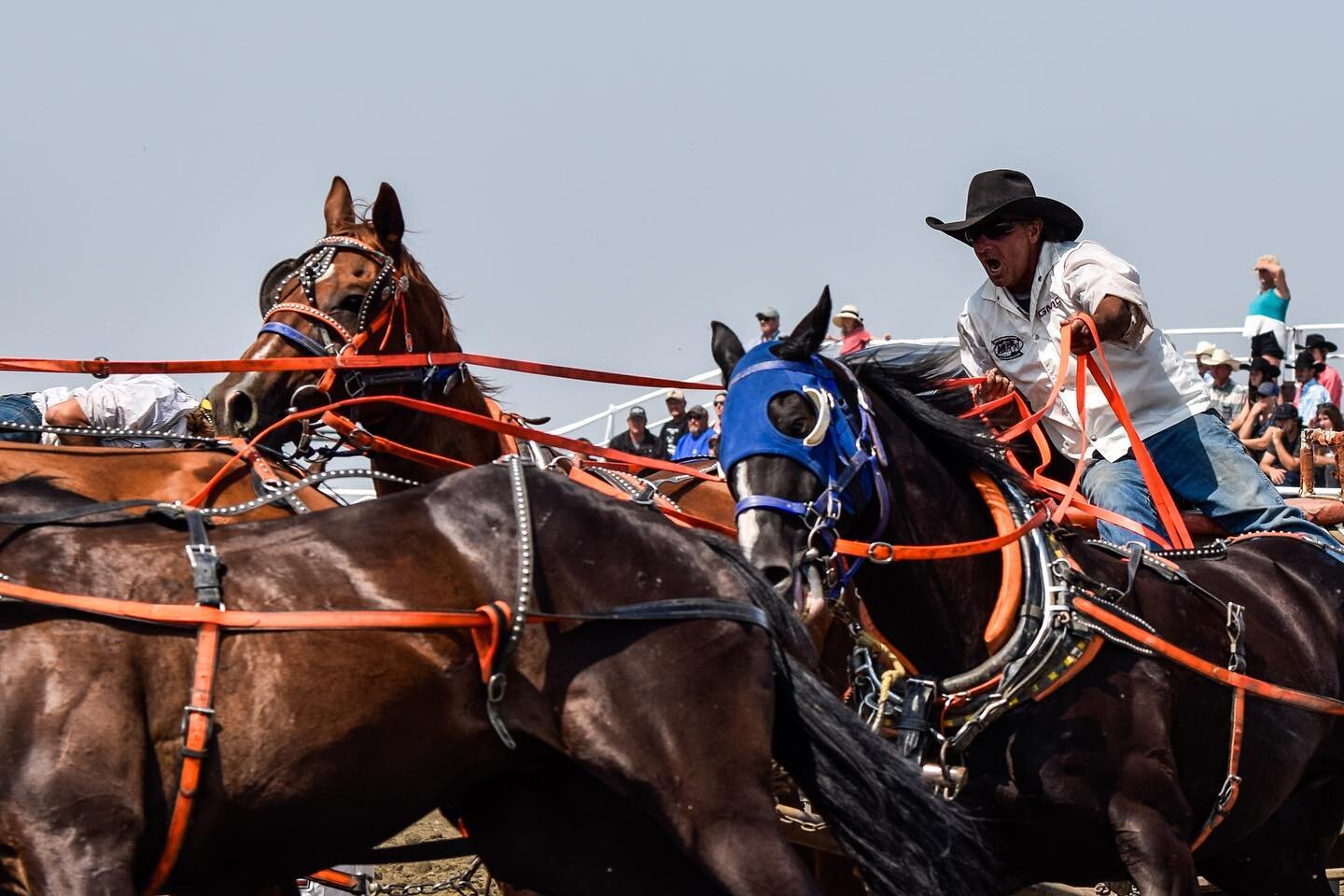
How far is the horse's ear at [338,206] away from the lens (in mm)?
5816

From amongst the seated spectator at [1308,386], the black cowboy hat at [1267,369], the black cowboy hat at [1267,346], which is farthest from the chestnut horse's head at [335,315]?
the black cowboy hat at [1267,346]

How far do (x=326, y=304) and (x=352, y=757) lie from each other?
7.30ft

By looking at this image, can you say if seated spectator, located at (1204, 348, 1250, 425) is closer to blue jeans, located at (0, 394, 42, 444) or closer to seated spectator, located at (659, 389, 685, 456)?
seated spectator, located at (659, 389, 685, 456)

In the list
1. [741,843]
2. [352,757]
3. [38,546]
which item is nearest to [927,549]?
[741,843]

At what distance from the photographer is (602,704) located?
11.5 ft

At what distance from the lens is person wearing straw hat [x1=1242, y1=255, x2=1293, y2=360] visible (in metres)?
12.1

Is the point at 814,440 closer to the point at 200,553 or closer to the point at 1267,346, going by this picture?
the point at 200,553

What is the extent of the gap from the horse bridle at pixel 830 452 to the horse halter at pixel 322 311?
1472 millimetres

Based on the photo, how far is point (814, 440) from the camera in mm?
4047

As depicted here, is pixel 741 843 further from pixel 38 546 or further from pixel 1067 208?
pixel 1067 208

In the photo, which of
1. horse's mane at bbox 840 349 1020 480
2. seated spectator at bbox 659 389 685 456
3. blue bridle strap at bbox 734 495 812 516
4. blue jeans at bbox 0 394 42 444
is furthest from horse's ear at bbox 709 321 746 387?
seated spectator at bbox 659 389 685 456

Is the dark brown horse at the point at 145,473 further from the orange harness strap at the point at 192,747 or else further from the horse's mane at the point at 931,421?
the horse's mane at the point at 931,421

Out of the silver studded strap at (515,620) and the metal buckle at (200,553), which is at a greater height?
the metal buckle at (200,553)

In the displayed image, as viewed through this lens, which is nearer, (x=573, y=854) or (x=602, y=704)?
(x=602, y=704)
